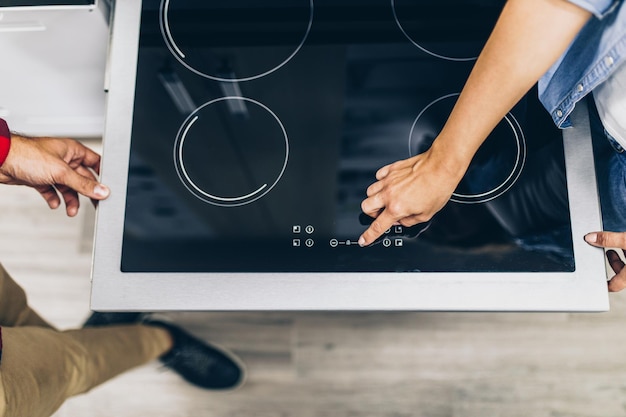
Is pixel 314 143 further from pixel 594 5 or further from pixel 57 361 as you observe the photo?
pixel 57 361

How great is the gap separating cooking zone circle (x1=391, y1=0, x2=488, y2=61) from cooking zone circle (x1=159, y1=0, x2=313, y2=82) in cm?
13

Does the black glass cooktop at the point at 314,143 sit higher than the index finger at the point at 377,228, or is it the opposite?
the black glass cooktop at the point at 314,143

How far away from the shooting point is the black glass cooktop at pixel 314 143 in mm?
653

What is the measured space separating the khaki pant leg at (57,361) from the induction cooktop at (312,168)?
36cm

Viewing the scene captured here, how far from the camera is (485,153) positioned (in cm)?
69

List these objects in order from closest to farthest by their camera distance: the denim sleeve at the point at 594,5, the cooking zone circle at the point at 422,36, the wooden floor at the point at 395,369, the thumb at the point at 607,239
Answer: the denim sleeve at the point at 594,5, the thumb at the point at 607,239, the cooking zone circle at the point at 422,36, the wooden floor at the point at 395,369

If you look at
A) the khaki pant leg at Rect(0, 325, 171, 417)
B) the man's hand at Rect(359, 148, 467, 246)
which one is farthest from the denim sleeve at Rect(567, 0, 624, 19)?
the khaki pant leg at Rect(0, 325, 171, 417)

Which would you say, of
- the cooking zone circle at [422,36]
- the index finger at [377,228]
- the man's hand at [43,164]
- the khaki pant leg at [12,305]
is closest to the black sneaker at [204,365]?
the khaki pant leg at [12,305]

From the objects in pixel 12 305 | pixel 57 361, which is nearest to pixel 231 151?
pixel 57 361

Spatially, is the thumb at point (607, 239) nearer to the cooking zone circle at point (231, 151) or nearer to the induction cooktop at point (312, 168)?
the induction cooktop at point (312, 168)

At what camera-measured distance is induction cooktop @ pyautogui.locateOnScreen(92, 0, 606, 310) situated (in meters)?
0.64

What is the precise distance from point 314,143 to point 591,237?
0.36 metres

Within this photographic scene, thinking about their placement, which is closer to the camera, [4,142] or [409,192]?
[409,192]

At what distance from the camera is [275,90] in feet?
2.39
